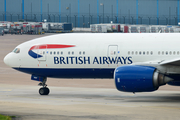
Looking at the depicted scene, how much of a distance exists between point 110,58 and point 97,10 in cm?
10011

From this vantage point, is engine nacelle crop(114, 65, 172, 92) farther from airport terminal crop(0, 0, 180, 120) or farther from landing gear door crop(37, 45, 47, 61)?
landing gear door crop(37, 45, 47, 61)

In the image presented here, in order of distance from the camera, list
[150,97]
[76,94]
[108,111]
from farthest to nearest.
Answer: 1. [76,94]
2. [150,97]
3. [108,111]

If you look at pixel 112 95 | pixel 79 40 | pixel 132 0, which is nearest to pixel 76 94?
pixel 112 95

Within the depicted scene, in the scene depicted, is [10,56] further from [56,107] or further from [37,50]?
[56,107]

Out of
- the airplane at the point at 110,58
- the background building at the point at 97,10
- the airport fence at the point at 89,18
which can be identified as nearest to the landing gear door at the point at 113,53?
the airplane at the point at 110,58

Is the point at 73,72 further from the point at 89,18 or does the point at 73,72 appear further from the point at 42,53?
the point at 89,18

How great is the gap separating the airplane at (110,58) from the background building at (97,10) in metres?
97.2

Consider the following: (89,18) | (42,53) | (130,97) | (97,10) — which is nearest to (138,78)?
(130,97)

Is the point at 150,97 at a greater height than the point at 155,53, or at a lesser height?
lesser

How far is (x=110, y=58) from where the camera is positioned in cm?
2084

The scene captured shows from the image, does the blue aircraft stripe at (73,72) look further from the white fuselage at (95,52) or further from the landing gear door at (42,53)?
the landing gear door at (42,53)

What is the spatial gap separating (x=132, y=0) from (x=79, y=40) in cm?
9905

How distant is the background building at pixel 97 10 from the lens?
388ft

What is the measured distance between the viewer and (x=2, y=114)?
16.1 metres
